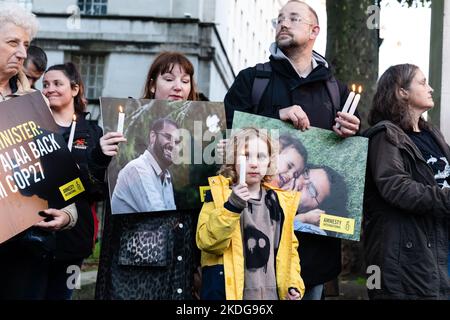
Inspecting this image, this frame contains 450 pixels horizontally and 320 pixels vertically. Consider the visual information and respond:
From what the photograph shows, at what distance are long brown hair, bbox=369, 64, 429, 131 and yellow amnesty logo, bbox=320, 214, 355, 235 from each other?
27.4 inches

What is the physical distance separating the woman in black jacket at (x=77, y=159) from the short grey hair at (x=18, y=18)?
1.96ft

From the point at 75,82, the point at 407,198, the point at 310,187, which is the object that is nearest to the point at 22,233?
the point at 75,82

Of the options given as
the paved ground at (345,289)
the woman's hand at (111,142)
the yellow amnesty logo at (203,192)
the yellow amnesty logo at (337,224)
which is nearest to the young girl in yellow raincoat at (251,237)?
the yellow amnesty logo at (203,192)

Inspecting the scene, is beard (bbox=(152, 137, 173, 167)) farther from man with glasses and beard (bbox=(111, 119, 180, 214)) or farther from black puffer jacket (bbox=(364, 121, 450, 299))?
black puffer jacket (bbox=(364, 121, 450, 299))

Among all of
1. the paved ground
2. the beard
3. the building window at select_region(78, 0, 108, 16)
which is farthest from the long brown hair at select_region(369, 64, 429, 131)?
the building window at select_region(78, 0, 108, 16)

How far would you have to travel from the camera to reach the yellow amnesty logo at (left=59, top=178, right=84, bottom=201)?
10.5 feet

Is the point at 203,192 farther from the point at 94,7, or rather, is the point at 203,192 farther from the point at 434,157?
the point at 94,7

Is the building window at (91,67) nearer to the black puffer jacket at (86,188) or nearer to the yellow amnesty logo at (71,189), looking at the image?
the black puffer jacket at (86,188)

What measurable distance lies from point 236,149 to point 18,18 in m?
1.16

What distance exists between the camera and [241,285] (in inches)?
129

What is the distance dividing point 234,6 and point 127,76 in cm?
997

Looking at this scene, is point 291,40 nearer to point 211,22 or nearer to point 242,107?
point 242,107

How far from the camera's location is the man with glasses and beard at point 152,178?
338cm

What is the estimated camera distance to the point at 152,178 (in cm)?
343
